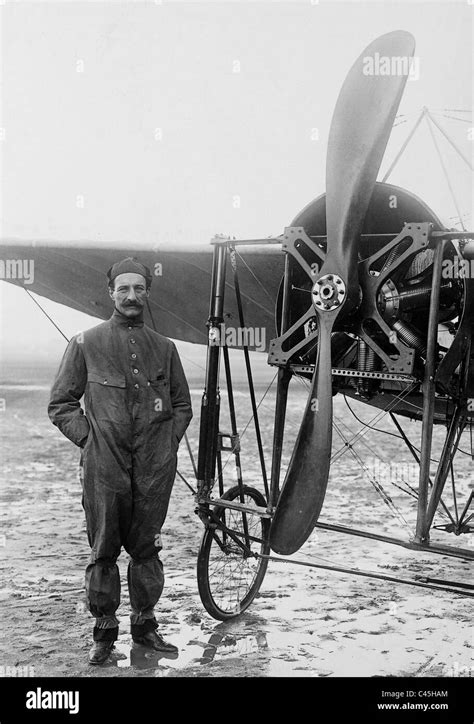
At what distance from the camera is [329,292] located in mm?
4477

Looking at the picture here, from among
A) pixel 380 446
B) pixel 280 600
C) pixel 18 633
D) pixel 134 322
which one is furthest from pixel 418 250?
pixel 380 446

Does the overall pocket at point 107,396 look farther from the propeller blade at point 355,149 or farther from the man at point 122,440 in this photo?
the propeller blade at point 355,149

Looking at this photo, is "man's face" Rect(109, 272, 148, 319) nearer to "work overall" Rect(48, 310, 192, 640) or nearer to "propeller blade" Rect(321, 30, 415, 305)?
"work overall" Rect(48, 310, 192, 640)

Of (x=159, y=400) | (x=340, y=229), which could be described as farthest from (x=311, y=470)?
(x=340, y=229)

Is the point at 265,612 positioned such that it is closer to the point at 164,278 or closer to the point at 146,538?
the point at 146,538

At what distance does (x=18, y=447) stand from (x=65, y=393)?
10.6 m

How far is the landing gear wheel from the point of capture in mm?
5449

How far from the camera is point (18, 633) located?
5074mm

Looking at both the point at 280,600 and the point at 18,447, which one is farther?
the point at 18,447

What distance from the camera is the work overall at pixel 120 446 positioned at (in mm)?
Result: 4523

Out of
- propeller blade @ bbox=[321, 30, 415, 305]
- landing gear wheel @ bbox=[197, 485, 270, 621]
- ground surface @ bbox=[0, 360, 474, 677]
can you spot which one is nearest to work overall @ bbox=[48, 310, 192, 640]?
ground surface @ bbox=[0, 360, 474, 677]

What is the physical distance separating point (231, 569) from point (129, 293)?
275cm

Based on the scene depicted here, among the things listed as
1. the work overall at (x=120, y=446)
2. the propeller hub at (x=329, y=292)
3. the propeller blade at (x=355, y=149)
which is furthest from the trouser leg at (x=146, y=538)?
the propeller blade at (x=355, y=149)
